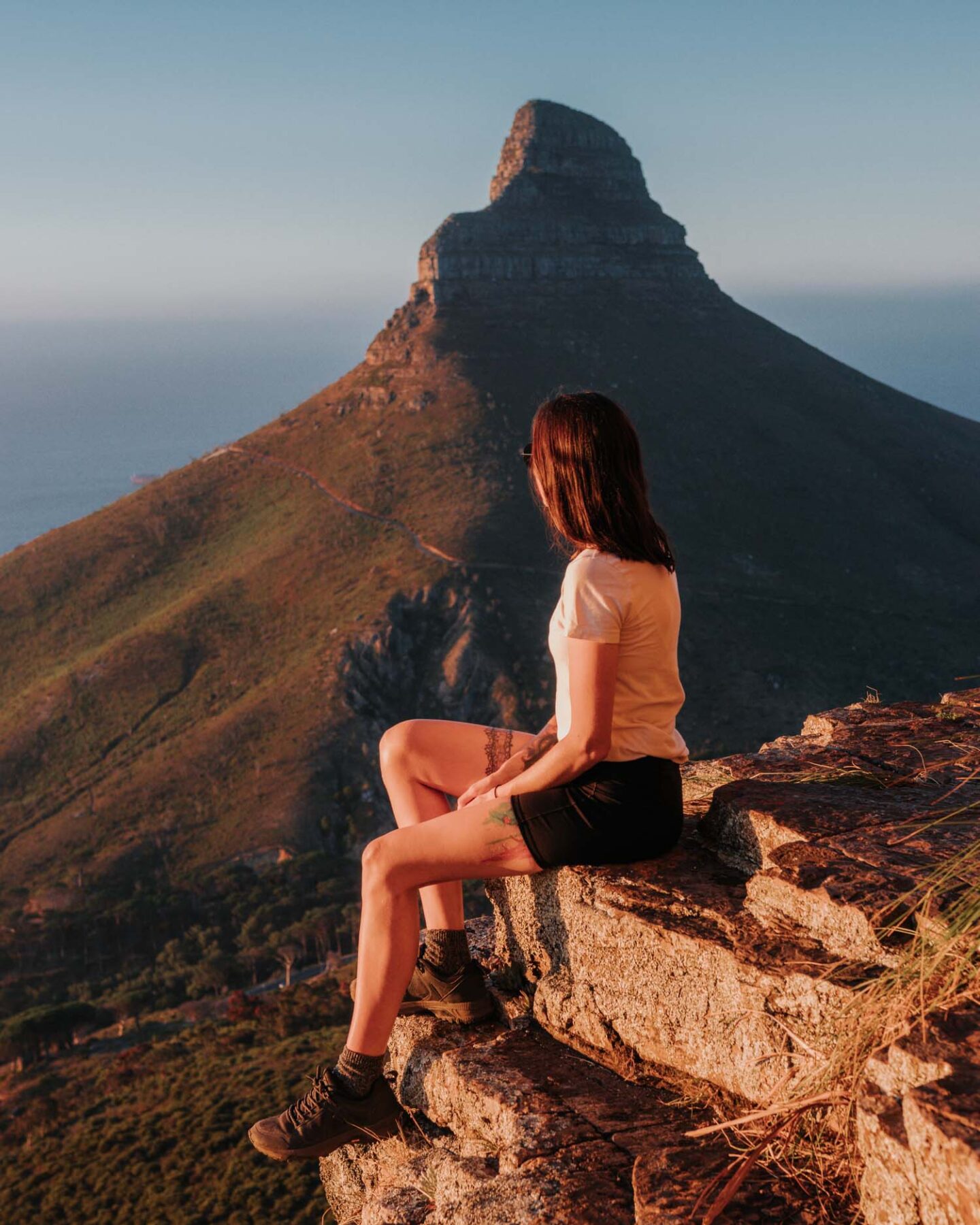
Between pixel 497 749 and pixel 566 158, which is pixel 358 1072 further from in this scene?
pixel 566 158

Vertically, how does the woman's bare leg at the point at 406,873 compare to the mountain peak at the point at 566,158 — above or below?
below

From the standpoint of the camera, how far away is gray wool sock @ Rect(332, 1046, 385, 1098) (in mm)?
4105

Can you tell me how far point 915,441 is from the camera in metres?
80.0

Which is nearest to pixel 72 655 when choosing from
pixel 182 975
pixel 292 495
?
pixel 292 495

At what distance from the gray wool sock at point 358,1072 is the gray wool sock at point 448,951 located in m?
0.51

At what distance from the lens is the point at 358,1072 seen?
412 centimetres

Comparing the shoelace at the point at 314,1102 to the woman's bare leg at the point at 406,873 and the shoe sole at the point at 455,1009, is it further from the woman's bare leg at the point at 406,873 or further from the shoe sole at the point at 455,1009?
the shoe sole at the point at 455,1009

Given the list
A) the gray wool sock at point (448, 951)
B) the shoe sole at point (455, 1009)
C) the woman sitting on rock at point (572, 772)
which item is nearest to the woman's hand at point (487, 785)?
the woman sitting on rock at point (572, 772)

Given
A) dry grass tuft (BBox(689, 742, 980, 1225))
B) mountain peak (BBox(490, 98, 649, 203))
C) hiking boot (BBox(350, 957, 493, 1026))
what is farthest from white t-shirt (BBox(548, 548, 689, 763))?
mountain peak (BBox(490, 98, 649, 203))

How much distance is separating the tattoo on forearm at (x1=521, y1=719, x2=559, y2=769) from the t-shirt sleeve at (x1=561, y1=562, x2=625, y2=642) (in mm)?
632

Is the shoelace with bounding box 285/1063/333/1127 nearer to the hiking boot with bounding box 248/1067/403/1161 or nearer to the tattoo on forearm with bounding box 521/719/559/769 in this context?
the hiking boot with bounding box 248/1067/403/1161

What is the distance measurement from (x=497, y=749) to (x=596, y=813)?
0.83 m

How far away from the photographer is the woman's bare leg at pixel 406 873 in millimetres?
4059

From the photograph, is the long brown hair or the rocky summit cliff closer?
the long brown hair
